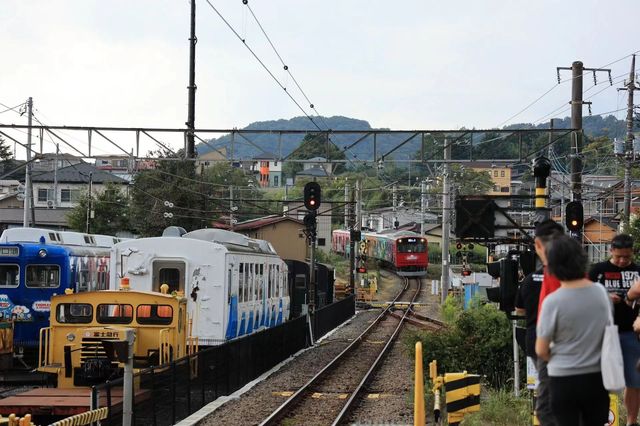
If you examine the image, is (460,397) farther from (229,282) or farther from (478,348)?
(229,282)

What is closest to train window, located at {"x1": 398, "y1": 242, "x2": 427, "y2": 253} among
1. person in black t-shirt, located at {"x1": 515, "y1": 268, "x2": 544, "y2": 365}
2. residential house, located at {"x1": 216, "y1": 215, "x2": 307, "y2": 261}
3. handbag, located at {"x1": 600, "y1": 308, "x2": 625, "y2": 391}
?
residential house, located at {"x1": 216, "y1": 215, "x2": 307, "y2": 261}

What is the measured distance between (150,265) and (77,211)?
36.4 meters

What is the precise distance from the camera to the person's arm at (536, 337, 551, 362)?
20.1ft

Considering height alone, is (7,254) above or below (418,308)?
above

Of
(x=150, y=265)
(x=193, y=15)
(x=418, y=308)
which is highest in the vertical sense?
(x=193, y=15)

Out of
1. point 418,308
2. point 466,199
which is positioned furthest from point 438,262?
point 466,199

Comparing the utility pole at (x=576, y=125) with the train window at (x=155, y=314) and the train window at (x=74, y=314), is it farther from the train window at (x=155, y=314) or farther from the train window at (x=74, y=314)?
the train window at (x=74, y=314)

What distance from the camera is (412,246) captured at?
67250mm

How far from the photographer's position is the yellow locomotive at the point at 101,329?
47.0ft

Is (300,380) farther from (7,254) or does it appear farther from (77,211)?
(77,211)

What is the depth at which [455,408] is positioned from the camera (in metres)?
12.0

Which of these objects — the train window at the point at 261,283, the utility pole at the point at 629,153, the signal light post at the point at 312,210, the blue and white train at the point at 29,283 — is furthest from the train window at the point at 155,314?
the utility pole at the point at 629,153

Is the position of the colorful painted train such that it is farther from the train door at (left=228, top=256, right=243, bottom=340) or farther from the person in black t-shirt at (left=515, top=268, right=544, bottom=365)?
the person in black t-shirt at (left=515, top=268, right=544, bottom=365)

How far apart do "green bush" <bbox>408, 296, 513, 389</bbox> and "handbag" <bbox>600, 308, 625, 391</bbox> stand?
1105 centimetres
